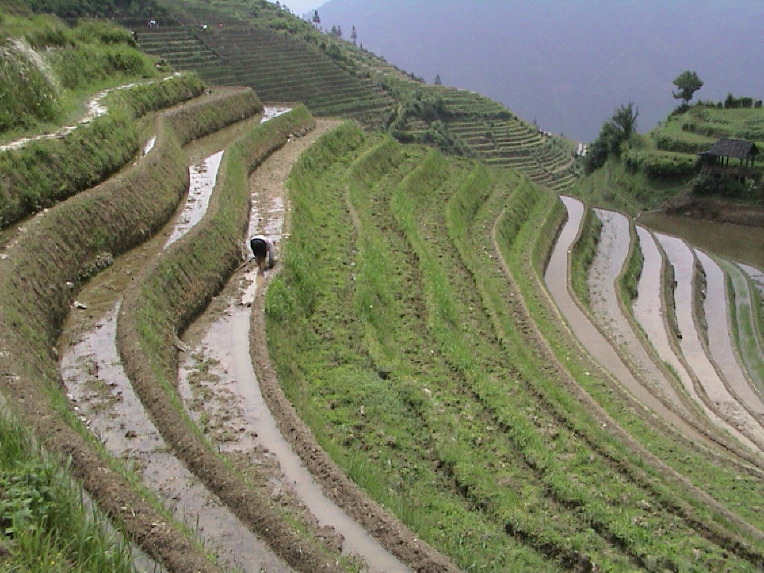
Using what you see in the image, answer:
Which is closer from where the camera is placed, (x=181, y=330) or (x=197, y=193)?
(x=181, y=330)

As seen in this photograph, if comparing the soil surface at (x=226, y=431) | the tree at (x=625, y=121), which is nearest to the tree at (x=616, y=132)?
the tree at (x=625, y=121)

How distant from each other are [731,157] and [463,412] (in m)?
33.2

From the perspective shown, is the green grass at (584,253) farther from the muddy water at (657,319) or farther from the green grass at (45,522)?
the green grass at (45,522)

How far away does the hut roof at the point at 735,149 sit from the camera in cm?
3653

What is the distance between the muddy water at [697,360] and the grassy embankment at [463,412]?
12.6 feet

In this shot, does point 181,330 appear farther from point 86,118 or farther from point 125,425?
point 86,118

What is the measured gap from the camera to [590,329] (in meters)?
18.7

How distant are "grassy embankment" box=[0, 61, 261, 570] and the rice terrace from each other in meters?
0.04

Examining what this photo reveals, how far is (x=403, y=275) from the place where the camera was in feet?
54.7

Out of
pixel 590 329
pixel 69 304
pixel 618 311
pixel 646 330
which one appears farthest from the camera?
pixel 618 311

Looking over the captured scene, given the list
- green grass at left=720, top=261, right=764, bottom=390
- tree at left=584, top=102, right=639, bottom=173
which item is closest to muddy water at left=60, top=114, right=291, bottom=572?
green grass at left=720, top=261, right=764, bottom=390

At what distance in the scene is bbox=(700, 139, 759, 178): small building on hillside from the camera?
36.8 m

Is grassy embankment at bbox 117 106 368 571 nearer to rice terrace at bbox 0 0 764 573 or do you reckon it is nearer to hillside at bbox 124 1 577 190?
rice terrace at bbox 0 0 764 573

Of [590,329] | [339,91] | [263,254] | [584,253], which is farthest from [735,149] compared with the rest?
[263,254]
